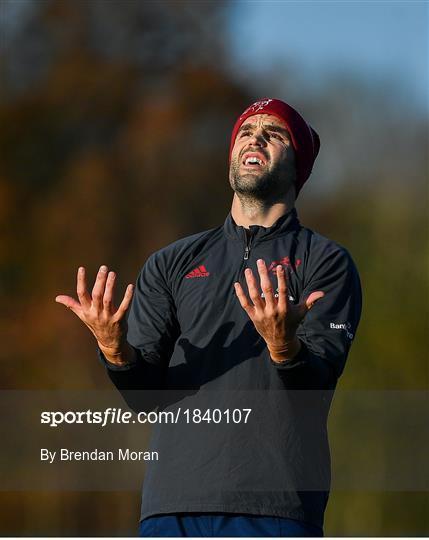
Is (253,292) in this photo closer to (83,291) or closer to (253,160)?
(83,291)

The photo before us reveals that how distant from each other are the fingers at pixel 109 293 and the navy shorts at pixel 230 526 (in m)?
0.71

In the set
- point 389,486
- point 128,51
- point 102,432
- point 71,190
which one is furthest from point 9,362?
point 102,432

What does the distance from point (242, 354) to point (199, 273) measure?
39cm

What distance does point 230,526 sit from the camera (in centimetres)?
364

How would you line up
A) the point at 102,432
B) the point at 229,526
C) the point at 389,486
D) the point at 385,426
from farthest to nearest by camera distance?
the point at 385,426, the point at 389,486, the point at 102,432, the point at 229,526

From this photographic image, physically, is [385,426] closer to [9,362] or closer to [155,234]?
[155,234]

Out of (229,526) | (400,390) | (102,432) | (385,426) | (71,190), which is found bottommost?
(229,526)

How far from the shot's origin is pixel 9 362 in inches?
609

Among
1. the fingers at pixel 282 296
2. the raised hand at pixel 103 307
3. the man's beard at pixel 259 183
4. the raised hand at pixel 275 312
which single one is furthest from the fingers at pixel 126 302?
the man's beard at pixel 259 183

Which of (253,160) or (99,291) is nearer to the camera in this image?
(99,291)

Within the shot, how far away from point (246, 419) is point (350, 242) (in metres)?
10.6

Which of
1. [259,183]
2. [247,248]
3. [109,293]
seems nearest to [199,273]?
[247,248]

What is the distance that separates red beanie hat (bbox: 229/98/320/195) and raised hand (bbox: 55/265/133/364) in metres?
0.90

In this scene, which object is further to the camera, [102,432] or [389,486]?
[389,486]
